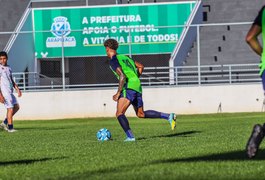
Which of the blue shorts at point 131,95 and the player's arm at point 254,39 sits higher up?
the player's arm at point 254,39

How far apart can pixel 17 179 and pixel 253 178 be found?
229 cm

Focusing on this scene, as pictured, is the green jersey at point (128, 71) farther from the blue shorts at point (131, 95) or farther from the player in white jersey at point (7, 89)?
the player in white jersey at point (7, 89)

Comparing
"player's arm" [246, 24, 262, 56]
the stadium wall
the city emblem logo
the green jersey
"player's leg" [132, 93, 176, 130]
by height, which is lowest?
the stadium wall

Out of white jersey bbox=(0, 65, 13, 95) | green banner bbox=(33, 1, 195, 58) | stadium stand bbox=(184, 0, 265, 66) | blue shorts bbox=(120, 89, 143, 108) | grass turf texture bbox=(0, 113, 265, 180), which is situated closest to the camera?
grass turf texture bbox=(0, 113, 265, 180)

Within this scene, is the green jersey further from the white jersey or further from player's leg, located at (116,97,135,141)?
the white jersey

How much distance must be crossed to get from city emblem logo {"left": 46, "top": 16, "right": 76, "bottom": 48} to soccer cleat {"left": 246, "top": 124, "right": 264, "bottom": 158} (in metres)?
24.2

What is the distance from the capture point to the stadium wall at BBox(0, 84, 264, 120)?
3108cm

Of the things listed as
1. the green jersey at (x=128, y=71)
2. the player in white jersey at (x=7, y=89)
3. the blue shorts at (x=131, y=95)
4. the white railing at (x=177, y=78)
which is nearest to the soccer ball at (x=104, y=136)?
the blue shorts at (x=131, y=95)

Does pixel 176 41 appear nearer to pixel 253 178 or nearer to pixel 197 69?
pixel 197 69

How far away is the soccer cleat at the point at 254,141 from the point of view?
8.66 m

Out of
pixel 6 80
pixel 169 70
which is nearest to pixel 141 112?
pixel 6 80

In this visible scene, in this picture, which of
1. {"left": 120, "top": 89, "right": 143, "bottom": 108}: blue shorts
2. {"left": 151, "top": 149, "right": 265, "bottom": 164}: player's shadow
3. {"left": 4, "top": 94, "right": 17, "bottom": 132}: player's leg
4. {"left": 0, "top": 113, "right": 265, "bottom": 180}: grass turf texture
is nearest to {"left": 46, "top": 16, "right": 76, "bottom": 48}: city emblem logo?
{"left": 4, "top": 94, "right": 17, "bottom": 132}: player's leg

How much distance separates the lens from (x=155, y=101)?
31.2 m

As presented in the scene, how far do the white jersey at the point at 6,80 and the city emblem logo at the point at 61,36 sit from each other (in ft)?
43.7
